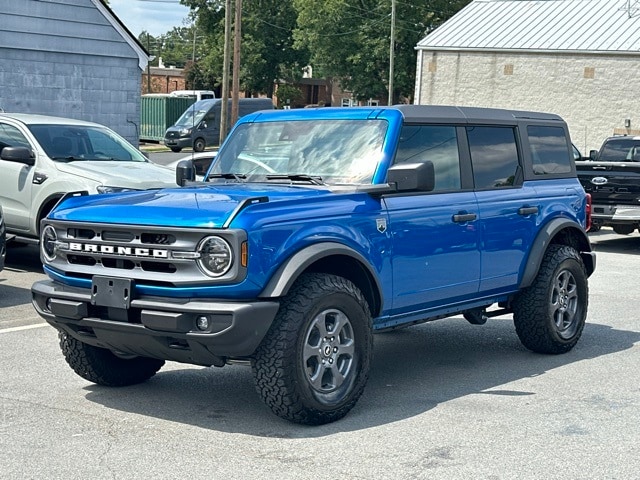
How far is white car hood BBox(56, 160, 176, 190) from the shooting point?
492 inches

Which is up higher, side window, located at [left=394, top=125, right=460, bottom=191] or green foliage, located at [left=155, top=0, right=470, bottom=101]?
green foliage, located at [left=155, top=0, right=470, bottom=101]

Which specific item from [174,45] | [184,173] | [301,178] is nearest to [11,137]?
[184,173]

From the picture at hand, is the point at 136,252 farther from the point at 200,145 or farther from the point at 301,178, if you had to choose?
the point at 200,145

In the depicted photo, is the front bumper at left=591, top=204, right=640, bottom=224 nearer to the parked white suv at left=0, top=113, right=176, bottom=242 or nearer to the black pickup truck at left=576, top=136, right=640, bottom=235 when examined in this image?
the black pickup truck at left=576, top=136, right=640, bottom=235

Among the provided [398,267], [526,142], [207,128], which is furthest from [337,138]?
[207,128]

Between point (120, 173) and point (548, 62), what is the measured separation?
3360 centimetres

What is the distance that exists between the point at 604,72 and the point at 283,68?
4118 centimetres

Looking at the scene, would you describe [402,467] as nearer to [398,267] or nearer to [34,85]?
[398,267]

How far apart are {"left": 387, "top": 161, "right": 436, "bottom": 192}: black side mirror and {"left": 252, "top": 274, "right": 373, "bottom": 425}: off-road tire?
0.78 m

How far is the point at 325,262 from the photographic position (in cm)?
679

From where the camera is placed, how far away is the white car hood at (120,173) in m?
12.5

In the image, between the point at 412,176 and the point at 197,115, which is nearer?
the point at 412,176

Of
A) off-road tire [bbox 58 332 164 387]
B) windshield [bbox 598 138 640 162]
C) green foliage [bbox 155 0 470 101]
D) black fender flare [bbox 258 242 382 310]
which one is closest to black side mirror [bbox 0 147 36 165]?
off-road tire [bbox 58 332 164 387]

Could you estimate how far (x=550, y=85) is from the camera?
4406 centimetres
